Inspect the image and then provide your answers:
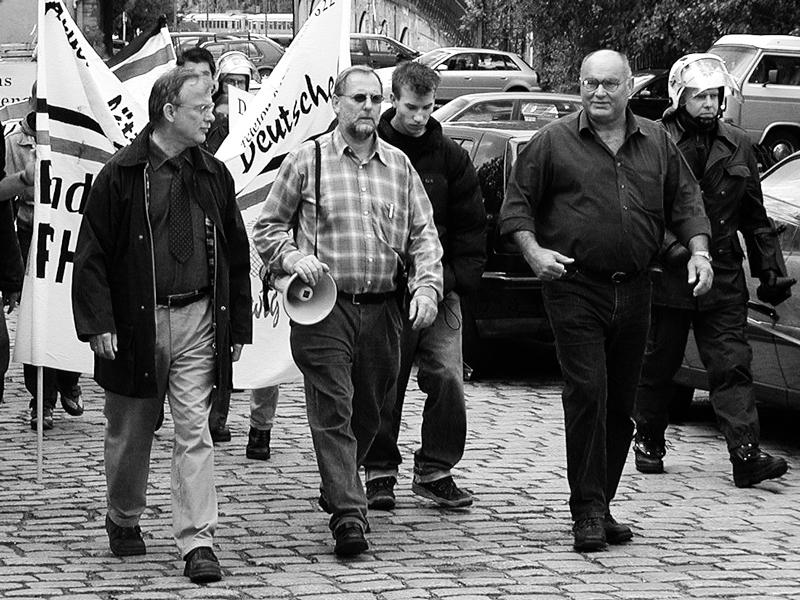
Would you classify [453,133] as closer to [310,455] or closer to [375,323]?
[310,455]

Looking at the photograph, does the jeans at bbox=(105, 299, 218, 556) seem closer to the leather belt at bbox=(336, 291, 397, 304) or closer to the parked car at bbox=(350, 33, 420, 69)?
the leather belt at bbox=(336, 291, 397, 304)

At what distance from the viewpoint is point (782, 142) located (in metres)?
26.3

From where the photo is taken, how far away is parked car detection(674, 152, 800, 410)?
336 inches

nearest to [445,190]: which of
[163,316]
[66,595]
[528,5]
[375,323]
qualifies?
[375,323]

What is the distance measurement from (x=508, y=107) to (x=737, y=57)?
7.73 m

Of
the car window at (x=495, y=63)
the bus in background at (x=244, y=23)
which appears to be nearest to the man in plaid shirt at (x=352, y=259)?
the car window at (x=495, y=63)

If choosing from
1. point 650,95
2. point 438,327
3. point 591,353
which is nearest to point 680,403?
point 438,327

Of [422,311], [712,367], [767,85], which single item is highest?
[767,85]

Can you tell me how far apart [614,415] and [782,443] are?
256 cm

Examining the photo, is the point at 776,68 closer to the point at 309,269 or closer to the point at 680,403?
the point at 680,403

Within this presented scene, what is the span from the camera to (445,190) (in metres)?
7.46

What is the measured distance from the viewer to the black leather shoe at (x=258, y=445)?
8477mm

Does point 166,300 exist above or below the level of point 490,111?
below

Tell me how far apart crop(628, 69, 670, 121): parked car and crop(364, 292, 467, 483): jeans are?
1974 centimetres
